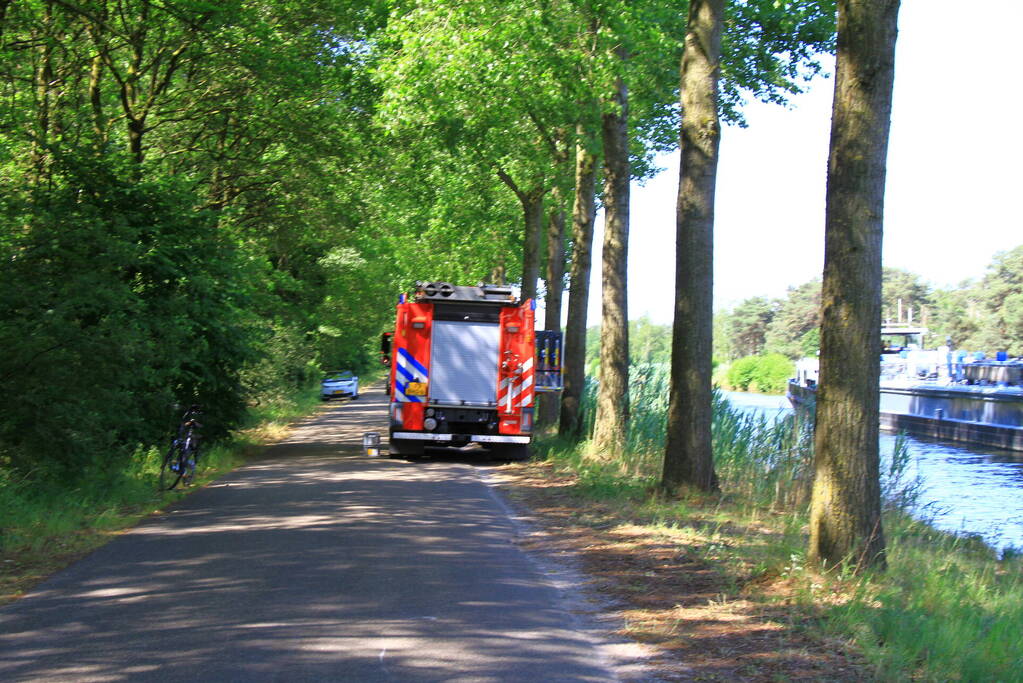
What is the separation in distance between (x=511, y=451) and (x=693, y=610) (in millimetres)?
12935

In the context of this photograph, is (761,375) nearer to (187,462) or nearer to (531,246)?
(531,246)

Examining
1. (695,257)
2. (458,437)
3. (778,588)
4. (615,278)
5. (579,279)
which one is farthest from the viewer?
(579,279)

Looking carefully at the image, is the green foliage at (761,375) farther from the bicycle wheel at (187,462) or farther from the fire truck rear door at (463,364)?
the bicycle wheel at (187,462)

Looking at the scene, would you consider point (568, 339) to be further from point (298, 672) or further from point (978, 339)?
point (978, 339)

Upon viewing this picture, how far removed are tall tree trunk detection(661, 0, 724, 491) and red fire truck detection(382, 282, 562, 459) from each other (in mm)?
7171

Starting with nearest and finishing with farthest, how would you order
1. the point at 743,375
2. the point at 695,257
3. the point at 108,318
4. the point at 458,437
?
the point at 108,318, the point at 695,257, the point at 458,437, the point at 743,375

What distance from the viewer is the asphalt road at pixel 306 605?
241 inches

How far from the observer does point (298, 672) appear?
19.6 ft

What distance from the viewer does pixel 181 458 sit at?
47.5 ft

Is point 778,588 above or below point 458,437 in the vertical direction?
below

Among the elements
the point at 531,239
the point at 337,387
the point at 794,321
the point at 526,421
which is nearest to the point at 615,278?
the point at 526,421

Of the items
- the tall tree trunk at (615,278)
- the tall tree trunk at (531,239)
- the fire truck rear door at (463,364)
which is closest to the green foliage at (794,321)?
the tall tree trunk at (531,239)

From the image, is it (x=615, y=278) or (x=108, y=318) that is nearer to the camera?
(x=108, y=318)

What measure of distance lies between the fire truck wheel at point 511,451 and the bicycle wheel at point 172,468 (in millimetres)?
7428
